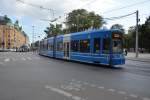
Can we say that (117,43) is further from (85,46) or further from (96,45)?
(85,46)

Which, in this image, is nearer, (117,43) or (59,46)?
(117,43)

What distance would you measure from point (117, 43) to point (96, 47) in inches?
86.5

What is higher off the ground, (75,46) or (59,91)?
(75,46)

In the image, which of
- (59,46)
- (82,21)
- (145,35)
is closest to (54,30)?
(82,21)

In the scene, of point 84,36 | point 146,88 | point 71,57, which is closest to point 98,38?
point 84,36

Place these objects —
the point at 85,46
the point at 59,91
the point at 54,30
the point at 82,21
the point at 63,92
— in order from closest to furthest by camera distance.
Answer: the point at 63,92, the point at 59,91, the point at 85,46, the point at 82,21, the point at 54,30

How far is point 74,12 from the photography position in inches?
4109

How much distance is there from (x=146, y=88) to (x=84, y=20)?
3433 inches

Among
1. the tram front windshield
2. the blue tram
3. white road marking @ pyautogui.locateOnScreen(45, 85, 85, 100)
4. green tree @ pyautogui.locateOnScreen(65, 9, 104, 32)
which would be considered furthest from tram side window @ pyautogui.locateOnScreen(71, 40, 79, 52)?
green tree @ pyautogui.locateOnScreen(65, 9, 104, 32)

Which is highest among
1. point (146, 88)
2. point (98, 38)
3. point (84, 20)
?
point (84, 20)

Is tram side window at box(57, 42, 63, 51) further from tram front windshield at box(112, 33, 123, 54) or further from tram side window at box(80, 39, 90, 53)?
tram front windshield at box(112, 33, 123, 54)

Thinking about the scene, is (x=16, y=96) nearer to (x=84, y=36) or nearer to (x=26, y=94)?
(x=26, y=94)

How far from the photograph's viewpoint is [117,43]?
24766 mm

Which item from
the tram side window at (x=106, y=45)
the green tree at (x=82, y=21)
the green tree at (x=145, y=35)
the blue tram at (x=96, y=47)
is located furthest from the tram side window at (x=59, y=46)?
the green tree at (x=145, y=35)
